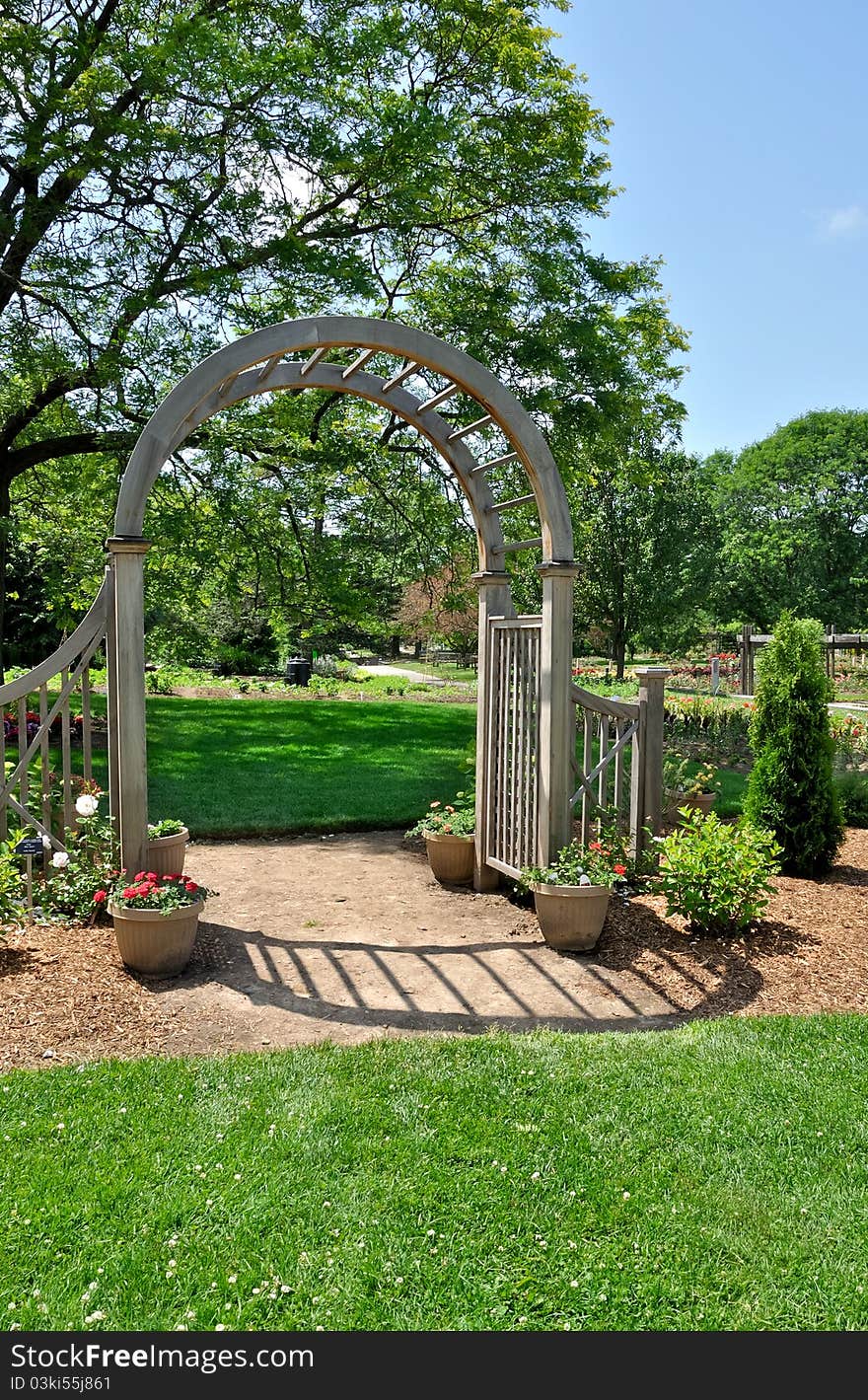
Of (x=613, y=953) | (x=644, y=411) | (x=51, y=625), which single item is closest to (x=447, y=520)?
(x=644, y=411)

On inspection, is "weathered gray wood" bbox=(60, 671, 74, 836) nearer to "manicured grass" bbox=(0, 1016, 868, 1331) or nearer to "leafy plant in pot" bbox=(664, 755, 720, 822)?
"manicured grass" bbox=(0, 1016, 868, 1331)

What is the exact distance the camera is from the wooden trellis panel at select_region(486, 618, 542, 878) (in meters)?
5.46

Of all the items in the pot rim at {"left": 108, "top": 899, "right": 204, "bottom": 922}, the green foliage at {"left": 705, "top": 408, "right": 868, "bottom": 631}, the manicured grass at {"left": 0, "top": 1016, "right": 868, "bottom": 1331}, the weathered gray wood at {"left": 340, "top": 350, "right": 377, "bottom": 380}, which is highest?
the green foliage at {"left": 705, "top": 408, "right": 868, "bottom": 631}

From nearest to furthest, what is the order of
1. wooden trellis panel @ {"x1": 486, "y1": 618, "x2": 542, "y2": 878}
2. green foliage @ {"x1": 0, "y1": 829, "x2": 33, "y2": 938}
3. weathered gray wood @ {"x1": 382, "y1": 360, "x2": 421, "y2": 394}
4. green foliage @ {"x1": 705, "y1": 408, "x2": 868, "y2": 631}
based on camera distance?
green foliage @ {"x1": 0, "y1": 829, "x2": 33, "y2": 938} → weathered gray wood @ {"x1": 382, "y1": 360, "x2": 421, "y2": 394} → wooden trellis panel @ {"x1": 486, "y1": 618, "x2": 542, "y2": 878} → green foliage @ {"x1": 705, "y1": 408, "x2": 868, "y2": 631}

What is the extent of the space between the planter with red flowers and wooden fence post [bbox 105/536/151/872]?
0.41 meters

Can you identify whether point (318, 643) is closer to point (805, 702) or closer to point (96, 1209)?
point (805, 702)

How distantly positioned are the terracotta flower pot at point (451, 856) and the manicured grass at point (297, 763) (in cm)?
231

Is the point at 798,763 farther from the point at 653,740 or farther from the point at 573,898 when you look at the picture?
the point at 573,898

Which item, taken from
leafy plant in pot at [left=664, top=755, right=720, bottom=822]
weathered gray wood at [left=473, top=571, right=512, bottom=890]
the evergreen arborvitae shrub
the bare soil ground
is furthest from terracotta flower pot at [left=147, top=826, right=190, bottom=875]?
leafy plant in pot at [left=664, top=755, right=720, bottom=822]

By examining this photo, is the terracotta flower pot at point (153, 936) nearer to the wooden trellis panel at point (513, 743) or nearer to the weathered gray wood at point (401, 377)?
the wooden trellis panel at point (513, 743)

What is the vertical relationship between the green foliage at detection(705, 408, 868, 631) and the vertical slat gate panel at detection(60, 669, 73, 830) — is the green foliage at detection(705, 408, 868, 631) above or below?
above

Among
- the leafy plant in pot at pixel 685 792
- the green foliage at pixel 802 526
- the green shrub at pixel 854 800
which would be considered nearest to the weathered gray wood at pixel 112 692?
the leafy plant in pot at pixel 685 792

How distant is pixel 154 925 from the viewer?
424 cm

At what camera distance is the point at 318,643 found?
2708 cm
